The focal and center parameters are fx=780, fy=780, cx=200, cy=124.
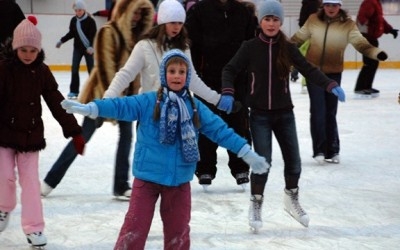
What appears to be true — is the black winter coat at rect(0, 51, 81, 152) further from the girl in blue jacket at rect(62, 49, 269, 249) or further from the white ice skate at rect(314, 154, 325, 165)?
the white ice skate at rect(314, 154, 325, 165)

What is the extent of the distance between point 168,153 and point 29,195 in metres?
1.05

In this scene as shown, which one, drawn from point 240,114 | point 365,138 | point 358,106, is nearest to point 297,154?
point 240,114

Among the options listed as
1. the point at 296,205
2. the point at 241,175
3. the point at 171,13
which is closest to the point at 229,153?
the point at 241,175

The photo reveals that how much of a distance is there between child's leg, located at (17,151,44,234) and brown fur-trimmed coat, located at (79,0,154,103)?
1134 millimetres

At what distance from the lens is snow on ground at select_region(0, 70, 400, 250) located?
13.6 ft

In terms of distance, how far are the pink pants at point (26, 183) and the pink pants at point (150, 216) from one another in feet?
2.82

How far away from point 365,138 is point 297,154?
3.78 metres

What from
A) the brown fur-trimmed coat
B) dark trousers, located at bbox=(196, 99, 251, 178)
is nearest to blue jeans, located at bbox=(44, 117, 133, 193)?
the brown fur-trimmed coat

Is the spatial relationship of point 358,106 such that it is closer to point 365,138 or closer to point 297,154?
point 365,138

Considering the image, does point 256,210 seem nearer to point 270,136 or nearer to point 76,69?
point 270,136

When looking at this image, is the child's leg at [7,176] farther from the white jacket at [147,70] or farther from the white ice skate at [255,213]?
the white ice skate at [255,213]

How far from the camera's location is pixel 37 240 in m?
3.90

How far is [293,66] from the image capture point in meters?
4.42

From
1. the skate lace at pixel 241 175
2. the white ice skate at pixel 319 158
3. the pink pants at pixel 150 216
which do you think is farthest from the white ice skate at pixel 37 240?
the white ice skate at pixel 319 158
